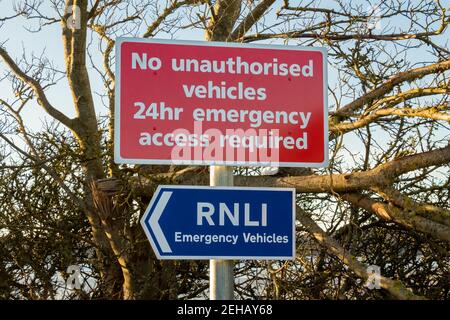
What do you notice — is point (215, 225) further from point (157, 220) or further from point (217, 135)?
point (217, 135)

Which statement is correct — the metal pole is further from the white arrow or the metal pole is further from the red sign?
the red sign

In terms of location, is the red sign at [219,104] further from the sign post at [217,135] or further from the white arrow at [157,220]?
the white arrow at [157,220]

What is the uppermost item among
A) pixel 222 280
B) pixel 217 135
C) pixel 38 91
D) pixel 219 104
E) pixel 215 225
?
pixel 38 91

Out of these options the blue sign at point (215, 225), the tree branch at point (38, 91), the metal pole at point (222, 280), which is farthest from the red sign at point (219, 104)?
the tree branch at point (38, 91)

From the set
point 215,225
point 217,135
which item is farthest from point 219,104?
point 215,225

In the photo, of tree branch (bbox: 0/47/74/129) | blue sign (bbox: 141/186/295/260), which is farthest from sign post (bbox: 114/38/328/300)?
tree branch (bbox: 0/47/74/129)

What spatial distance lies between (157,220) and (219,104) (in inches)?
20.3

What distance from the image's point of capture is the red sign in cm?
254

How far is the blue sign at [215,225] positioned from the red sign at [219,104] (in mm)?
138

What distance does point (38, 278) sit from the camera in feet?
21.1

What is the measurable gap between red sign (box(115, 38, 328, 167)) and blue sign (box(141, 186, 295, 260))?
0.14 meters

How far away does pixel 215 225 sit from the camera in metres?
2.52
